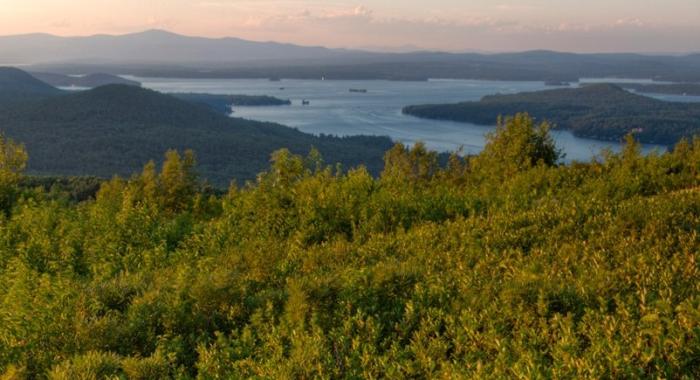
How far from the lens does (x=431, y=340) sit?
7805 millimetres

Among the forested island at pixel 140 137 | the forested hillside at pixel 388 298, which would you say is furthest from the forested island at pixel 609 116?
the forested hillside at pixel 388 298

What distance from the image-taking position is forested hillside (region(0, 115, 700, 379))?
716 centimetres

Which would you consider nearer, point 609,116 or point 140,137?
point 140,137

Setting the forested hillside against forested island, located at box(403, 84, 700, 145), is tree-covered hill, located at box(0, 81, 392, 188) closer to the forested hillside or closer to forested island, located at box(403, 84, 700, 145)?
forested island, located at box(403, 84, 700, 145)

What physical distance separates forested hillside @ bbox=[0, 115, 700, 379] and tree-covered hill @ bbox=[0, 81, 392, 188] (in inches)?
3804

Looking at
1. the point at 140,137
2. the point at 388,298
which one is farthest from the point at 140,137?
the point at 388,298

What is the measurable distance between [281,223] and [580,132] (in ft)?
476

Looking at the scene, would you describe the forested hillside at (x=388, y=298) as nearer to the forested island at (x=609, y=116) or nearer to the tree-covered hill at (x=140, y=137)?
the tree-covered hill at (x=140, y=137)

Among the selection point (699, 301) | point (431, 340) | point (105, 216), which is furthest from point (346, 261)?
point (105, 216)

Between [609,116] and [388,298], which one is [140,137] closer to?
[609,116]

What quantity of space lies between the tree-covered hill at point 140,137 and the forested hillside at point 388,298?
9663cm

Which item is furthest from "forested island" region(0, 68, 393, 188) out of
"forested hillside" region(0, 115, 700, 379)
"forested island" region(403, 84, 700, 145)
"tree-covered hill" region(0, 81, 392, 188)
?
"forested hillside" region(0, 115, 700, 379)

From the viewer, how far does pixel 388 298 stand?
9406 mm

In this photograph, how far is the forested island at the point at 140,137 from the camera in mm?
127625
